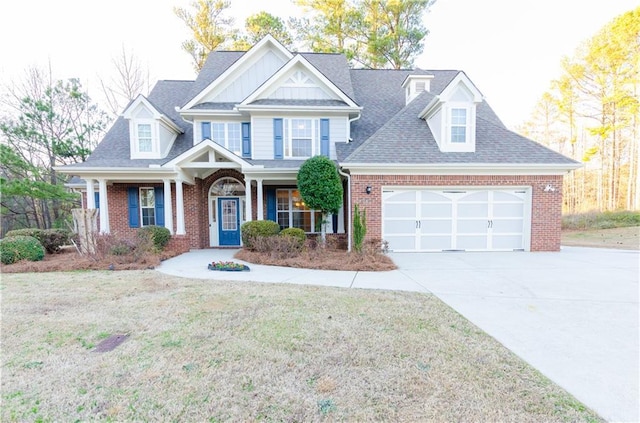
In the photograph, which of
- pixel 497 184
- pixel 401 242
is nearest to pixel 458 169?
pixel 497 184

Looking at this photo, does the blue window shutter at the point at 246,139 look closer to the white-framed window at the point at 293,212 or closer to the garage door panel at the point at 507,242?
the white-framed window at the point at 293,212

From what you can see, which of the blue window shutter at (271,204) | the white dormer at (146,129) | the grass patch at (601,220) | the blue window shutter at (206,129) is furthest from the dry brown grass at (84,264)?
the grass patch at (601,220)

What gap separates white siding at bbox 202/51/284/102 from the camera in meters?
12.1

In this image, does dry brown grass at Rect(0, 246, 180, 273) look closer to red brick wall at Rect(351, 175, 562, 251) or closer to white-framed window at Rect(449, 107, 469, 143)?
red brick wall at Rect(351, 175, 562, 251)

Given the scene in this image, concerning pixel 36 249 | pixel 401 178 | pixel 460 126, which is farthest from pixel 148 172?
pixel 460 126

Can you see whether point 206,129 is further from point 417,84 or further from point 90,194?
point 417,84

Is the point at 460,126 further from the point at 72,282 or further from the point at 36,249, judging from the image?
the point at 36,249

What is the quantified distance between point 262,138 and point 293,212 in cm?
317

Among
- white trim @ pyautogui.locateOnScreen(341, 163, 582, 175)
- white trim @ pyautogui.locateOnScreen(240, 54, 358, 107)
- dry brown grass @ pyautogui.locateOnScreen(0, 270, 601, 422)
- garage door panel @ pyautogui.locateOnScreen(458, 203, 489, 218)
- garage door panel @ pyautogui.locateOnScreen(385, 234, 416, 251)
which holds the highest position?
white trim @ pyautogui.locateOnScreen(240, 54, 358, 107)

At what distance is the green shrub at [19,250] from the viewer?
26.6ft

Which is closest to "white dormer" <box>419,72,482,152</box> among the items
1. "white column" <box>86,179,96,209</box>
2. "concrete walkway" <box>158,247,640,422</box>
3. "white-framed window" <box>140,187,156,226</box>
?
"concrete walkway" <box>158,247,640,422</box>

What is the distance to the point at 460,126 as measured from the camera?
10172mm

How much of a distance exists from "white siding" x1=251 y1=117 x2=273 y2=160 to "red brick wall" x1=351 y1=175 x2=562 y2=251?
3.97 m

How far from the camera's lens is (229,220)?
12172 mm
